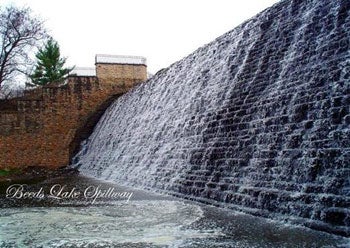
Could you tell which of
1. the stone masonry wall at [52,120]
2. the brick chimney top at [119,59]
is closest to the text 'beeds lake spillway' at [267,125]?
the stone masonry wall at [52,120]

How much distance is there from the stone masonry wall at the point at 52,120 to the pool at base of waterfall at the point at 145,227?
51.1ft

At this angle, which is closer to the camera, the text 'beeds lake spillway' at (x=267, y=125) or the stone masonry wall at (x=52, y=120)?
the text 'beeds lake spillway' at (x=267, y=125)

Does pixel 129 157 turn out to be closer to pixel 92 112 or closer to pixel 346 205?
pixel 346 205

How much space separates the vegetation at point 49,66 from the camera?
3638 cm

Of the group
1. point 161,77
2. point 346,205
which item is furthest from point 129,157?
point 346,205

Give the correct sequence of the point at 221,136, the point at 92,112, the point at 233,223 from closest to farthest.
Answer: the point at 233,223
the point at 221,136
the point at 92,112

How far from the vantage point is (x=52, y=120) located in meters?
23.8

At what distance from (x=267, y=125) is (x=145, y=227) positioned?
2.79m

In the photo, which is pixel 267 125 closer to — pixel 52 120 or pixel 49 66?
pixel 52 120

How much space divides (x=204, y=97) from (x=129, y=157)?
4.50 meters

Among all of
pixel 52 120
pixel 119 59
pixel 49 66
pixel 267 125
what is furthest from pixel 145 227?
pixel 49 66

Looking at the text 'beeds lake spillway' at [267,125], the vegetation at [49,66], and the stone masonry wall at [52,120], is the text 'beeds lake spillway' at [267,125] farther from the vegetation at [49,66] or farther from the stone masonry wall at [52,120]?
the vegetation at [49,66]

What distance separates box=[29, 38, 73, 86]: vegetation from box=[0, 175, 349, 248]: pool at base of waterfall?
30046mm

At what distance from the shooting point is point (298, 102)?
657 cm
